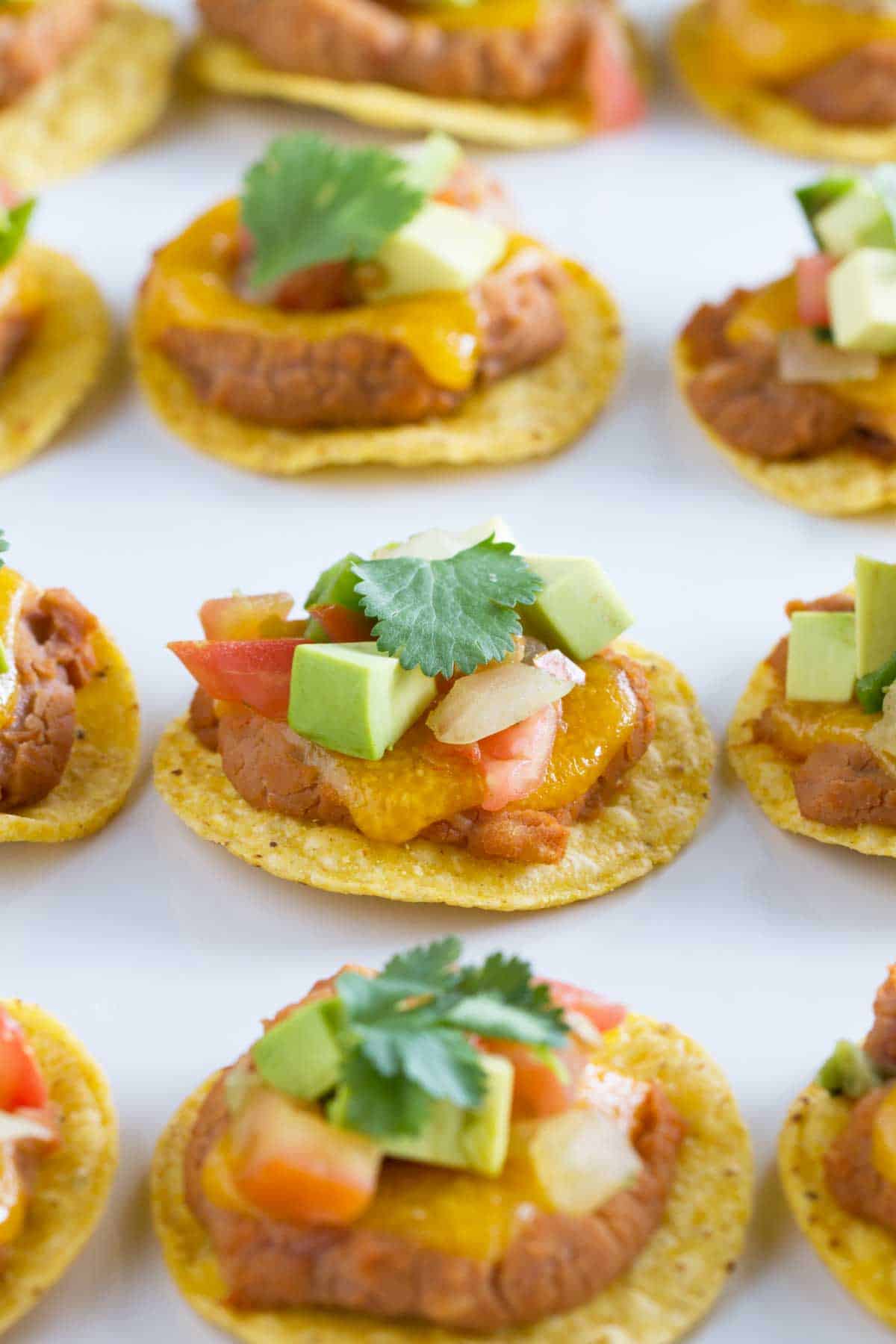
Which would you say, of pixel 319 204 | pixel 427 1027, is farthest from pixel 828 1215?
pixel 319 204

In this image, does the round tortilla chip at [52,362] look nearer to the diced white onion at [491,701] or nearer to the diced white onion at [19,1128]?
the diced white onion at [491,701]

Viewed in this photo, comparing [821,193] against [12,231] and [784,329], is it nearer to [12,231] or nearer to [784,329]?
[784,329]

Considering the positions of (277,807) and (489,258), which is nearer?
(277,807)

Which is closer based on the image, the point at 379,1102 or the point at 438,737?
the point at 379,1102

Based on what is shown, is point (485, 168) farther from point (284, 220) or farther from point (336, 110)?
point (284, 220)

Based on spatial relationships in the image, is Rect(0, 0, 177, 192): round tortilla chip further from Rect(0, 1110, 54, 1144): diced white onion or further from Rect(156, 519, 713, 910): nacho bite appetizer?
Rect(0, 1110, 54, 1144): diced white onion

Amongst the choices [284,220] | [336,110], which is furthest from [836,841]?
[336,110]
